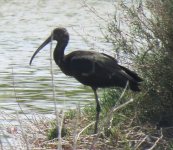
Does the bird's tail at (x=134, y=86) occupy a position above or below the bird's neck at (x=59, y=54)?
below

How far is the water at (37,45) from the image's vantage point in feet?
42.4

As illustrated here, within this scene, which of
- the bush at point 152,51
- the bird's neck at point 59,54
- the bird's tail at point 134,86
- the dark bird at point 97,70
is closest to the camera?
the bird's tail at point 134,86

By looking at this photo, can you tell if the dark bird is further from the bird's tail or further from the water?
Answer: the water

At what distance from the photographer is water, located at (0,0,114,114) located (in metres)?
12.9

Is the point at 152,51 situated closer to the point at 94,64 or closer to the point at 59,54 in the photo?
the point at 94,64

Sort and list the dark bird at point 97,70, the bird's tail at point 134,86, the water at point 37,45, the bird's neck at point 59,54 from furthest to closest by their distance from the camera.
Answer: the water at point 37,45 → the bird's neck at point 59,54 → the dark bird at point 97,70 → the bird's tail at point 134,86

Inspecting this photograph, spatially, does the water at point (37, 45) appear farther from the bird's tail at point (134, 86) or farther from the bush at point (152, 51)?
the bird's tail at point (134, 86)

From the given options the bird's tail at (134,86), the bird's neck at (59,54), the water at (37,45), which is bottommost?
the water at (37,45)

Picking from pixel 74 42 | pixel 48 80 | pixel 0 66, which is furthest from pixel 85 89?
pixel 74 42

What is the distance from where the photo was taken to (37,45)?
20.6 meters

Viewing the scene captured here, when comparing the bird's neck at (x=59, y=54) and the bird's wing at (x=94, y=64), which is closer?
the bird's wing at (x=94, y=64)

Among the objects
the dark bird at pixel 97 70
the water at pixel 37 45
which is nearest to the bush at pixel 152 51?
the dark bird at pixel 97 70

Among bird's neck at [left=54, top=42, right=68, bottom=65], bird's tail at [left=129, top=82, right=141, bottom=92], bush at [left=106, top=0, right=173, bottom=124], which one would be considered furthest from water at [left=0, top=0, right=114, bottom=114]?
bird's tail at [left=129, top=82, right=141, bottom=92]

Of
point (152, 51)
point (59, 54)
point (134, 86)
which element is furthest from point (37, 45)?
point (134, 86)
